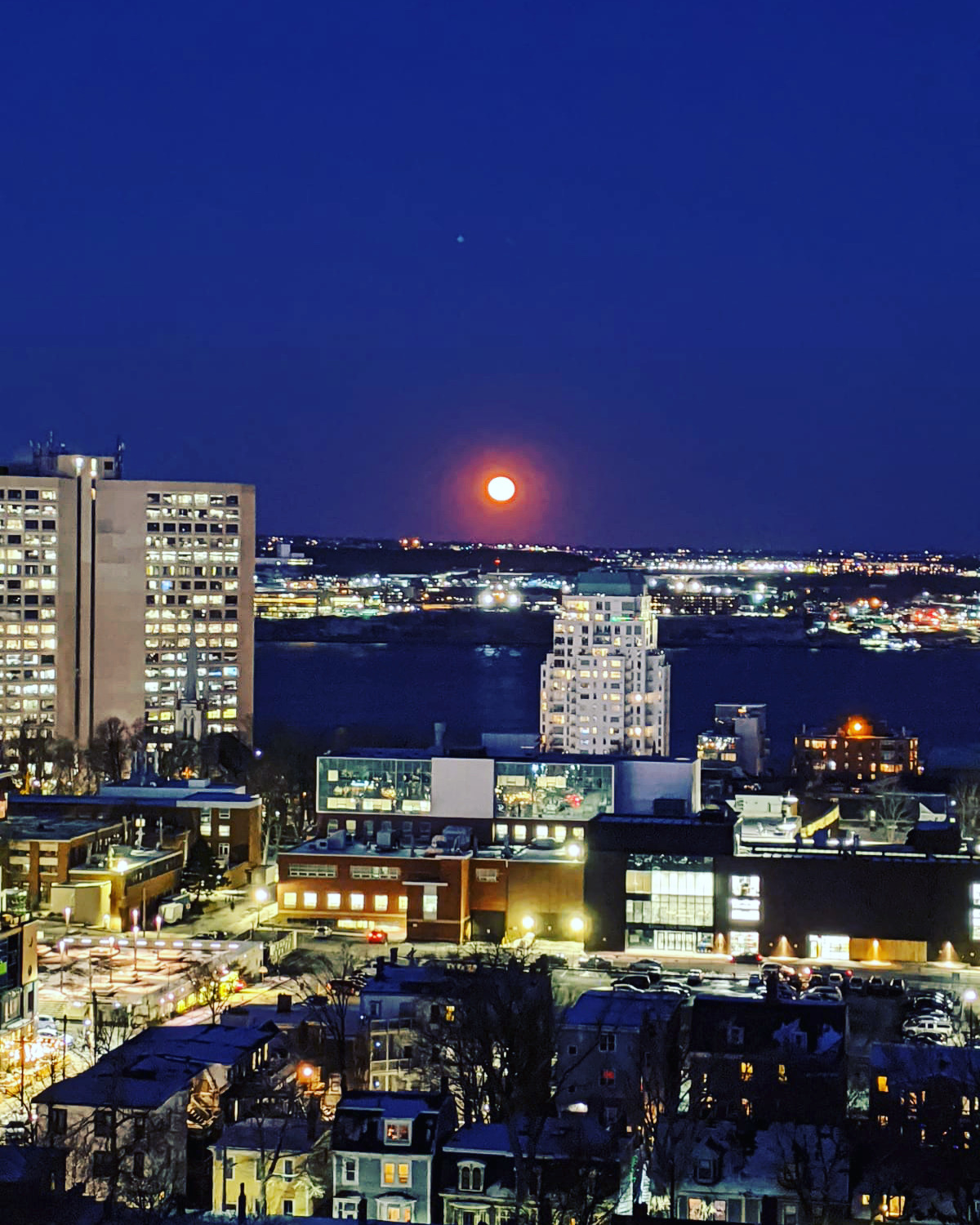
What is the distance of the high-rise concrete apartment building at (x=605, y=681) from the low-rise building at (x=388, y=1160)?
11327mm

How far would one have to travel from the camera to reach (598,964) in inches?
275

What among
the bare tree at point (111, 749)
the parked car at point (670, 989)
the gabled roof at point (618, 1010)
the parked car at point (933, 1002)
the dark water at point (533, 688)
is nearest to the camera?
the gabled roof at point (618, 1010)

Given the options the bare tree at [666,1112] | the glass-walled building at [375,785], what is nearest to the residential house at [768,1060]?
the bare tree at [666,1112]

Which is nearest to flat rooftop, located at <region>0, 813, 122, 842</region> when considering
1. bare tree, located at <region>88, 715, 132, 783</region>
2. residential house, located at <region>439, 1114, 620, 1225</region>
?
bare tree, located at <region>88, 715, 132, 783</region>

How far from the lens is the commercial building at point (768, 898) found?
733 cm

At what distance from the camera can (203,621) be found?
54.7ft

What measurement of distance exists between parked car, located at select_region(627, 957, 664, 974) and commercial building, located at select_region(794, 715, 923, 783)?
→ 6981 mm

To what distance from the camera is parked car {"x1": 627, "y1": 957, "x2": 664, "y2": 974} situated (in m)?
6.69

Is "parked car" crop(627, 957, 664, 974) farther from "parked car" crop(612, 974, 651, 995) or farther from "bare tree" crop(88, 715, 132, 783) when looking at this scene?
"bare tree" crop(88, 715, 132, 783)

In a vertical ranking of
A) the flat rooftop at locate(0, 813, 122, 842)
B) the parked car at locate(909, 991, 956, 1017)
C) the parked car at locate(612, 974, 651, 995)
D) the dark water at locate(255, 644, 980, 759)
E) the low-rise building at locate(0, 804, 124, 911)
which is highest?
the dark water at locate(255, 644, 980, 759)

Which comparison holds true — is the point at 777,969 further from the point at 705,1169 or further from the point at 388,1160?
the point at 388,1160

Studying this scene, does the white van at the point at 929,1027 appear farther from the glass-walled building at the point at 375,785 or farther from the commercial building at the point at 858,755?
Answer: the commercial building at the point at 858,755

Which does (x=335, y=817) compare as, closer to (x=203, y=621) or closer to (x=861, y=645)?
(x=203, y=621)

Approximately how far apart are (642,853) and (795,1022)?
2.87 m
